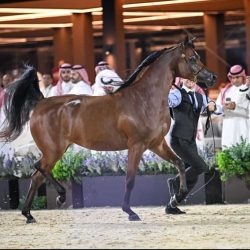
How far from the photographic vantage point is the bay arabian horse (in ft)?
43.0

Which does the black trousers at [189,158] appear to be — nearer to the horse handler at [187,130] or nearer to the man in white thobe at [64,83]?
the horse handler at [187,130]

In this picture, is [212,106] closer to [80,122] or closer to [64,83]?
[80,122]

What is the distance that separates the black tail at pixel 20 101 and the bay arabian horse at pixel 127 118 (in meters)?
0.20

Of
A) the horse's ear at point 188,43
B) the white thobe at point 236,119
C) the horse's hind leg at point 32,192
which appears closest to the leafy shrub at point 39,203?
the horse's hind leg at point 32,192

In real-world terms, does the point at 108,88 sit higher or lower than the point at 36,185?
higher

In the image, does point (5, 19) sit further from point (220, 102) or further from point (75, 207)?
point (75, 207)

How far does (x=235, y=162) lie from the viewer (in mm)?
14844

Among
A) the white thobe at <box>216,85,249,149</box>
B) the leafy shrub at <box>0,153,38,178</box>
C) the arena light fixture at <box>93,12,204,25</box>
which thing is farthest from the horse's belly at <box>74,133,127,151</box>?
the arena light fixture at <box>93,12,204,25</box>

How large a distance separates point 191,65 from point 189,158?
4.32 feet

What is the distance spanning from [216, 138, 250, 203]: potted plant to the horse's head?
1931mm

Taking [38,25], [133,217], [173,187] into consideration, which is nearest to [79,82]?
[173,187]

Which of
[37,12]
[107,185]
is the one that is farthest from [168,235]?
[37,12]

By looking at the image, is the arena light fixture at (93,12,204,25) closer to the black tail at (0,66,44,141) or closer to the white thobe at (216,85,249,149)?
the white thobe at (216,85,249,149)

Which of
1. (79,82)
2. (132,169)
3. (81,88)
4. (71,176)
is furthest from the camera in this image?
(79,82)
